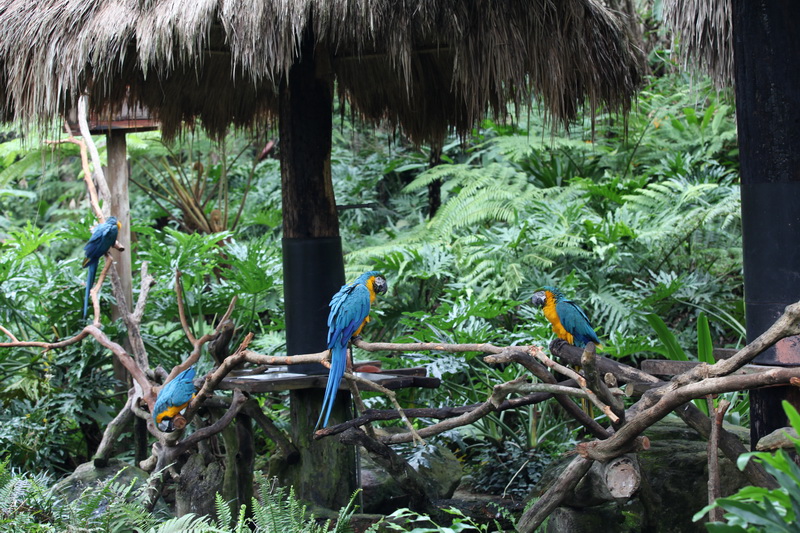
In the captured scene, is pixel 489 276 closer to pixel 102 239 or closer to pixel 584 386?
pixel 102 239

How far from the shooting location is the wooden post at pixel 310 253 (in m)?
3.64

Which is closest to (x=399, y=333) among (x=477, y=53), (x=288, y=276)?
(x=288, y=276)

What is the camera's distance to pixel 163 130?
15.7 feet

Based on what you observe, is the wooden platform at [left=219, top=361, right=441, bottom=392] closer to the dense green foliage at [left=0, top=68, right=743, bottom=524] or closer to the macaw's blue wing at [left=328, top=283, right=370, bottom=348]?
the macaw's blue wing at [left=328, top=283, right=370, bottom=348]

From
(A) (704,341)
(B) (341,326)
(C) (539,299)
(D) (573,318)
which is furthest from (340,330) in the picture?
(A) (704,341)

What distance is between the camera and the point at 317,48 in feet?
12.6

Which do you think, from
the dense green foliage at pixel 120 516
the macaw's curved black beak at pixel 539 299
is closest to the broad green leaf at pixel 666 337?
the macaw's curved black beak at pixel 539 299

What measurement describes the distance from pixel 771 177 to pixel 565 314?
3.72ft

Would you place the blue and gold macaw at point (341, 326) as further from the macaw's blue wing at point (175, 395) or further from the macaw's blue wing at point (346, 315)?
the macaw's blue wing at point (175, 395)

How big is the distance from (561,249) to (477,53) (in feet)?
7.18

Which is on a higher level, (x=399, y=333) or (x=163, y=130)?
(x=163, y=130)

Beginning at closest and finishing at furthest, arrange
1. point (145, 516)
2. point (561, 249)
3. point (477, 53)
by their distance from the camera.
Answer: point (145, 516) → point (477, 53) → point (561, 249)

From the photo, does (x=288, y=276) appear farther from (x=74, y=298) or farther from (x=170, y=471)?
(x=74, y=298)

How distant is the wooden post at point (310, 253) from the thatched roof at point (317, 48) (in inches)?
7.5
